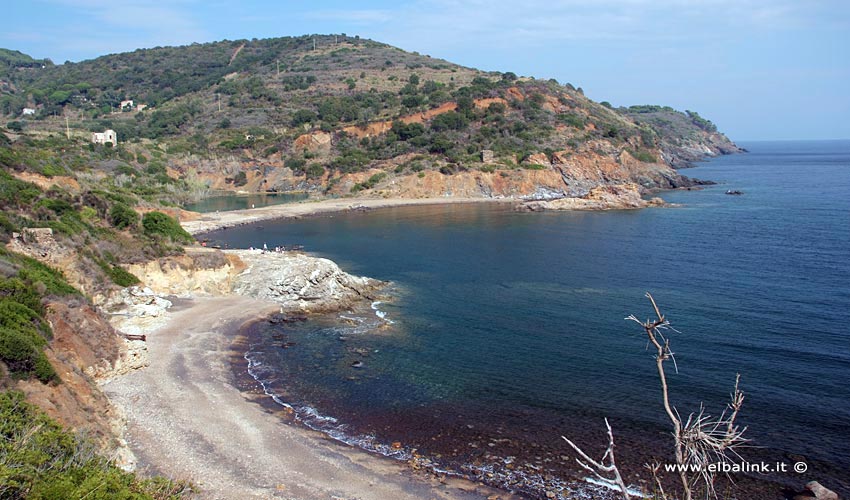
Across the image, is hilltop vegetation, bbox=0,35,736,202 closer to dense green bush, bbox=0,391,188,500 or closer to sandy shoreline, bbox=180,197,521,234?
sandy shoreline, bbox=180,197,521,234

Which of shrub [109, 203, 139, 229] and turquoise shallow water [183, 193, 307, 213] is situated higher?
shrub [109, 203, 139, 229]

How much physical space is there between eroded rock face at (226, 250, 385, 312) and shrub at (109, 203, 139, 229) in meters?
9.13

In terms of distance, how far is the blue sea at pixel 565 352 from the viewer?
2214 cm

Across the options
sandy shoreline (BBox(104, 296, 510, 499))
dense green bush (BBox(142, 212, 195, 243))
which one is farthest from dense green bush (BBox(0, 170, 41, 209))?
sandy shoreline (BBox(104, 296, 510, 499))

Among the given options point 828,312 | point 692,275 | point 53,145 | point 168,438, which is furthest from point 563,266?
point 53,145

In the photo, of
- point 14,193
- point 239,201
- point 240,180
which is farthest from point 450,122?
point 14,193

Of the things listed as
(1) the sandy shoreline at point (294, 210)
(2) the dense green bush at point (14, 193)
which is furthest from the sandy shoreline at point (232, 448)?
(1) the sandy shoreline at point (294, 210)

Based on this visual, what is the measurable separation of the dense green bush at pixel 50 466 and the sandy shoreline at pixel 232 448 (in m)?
2.43

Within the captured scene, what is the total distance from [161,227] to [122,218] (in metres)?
2.73

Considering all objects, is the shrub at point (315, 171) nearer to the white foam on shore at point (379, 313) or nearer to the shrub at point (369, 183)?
the shrub at point (369, 183)

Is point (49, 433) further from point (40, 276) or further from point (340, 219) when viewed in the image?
point (340, 219)

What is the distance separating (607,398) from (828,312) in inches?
751

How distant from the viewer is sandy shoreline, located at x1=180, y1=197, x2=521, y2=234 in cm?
7988

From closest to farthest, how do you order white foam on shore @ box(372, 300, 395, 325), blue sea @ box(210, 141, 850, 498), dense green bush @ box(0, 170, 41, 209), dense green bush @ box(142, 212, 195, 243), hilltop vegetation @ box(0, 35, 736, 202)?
blue sea @ box(210, 141, 850, 498) < dense green bush @ box(0, 170, 41, 209) < white foam on shore @ box(372, 300, 395, 325) < dense green bush @ box(142, 212, 195, 243) < hilltop vegetation @ box(0, 35, 736, 202)
